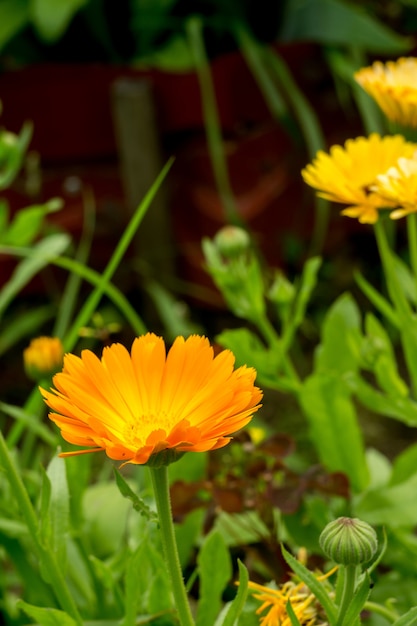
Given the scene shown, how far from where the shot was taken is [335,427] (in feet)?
2.73

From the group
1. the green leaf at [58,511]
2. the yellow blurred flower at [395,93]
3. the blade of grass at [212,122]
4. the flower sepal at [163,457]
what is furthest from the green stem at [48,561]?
the blade of grass at [212,122]

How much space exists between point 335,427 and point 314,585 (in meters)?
0.36

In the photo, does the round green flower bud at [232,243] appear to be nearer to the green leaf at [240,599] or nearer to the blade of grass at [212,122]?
the green leaf at [240,599]

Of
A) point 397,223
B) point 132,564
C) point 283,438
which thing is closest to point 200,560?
point 132,564

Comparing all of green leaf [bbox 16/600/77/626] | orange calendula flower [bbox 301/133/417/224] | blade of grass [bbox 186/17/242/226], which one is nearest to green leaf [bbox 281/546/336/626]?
green leaf [bbox 16/600/77/626]

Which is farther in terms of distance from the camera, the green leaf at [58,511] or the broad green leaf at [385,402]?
the broad green leaf at [385,402]

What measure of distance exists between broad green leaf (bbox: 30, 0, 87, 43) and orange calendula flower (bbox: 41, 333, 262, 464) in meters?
1.24

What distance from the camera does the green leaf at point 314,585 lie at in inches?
18.1

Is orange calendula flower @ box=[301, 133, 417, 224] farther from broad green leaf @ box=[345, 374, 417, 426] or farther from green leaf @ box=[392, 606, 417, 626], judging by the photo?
green leaf @ box=[392, 606, 417, 626]

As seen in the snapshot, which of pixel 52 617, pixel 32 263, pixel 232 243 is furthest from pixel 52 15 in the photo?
pixel 52 617

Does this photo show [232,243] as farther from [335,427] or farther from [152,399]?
[152,399]

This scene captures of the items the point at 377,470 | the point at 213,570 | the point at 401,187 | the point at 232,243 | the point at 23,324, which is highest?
the point at 401,187

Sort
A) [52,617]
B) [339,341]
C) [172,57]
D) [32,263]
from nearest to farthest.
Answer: [52,617]
[339,341]
[32,263]
[172,57]

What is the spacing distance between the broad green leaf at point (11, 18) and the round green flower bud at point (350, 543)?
140cm
